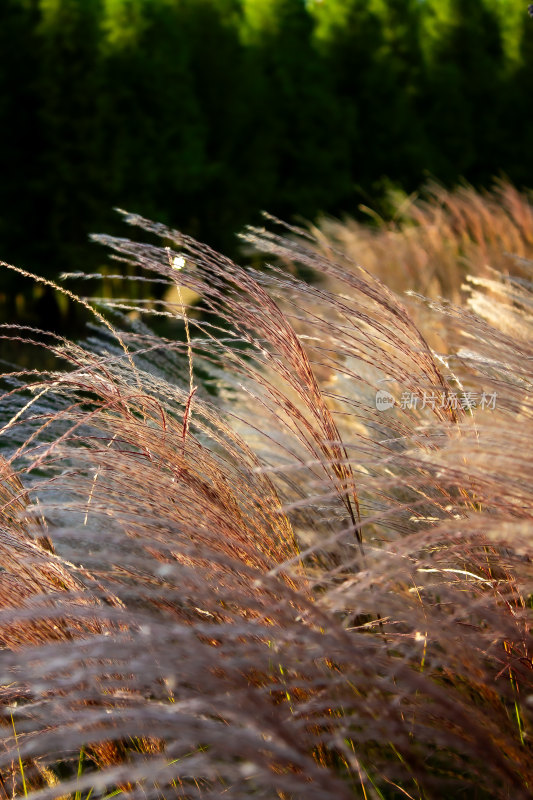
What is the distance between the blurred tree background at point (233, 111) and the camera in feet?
30.9

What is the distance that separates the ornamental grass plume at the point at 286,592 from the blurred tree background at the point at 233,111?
8.31m

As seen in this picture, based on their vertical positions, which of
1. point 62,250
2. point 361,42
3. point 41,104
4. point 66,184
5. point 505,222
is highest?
point 361,42

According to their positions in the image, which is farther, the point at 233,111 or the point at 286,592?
the point at 233,111

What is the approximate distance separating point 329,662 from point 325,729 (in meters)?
0.11

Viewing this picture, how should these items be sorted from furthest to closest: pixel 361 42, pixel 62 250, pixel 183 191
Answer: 1. pixel 361 42
2. pixel 183 191
3. pixel 62 250

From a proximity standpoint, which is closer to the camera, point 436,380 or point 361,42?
point 436,380

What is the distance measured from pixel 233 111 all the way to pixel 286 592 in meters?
10.8

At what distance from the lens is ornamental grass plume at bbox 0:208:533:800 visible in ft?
3.15

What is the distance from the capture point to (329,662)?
4.39ft

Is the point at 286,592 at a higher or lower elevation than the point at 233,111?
higher

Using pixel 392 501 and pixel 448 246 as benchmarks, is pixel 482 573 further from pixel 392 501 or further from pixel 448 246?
pixel 448 246

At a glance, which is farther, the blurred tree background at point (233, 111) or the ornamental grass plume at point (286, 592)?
the blurred tree background at point (233, 111)

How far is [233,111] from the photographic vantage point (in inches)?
437

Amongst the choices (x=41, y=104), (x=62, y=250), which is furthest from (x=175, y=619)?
(x=41, y=104)
